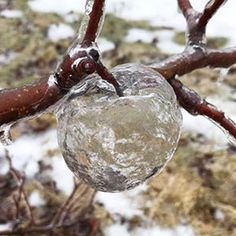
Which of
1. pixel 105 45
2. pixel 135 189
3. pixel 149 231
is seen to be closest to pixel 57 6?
pixel 105 45

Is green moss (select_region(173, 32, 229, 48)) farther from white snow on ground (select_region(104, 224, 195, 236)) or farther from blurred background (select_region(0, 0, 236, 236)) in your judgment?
white snow on ground (select_region(104, 224, 195, 236))

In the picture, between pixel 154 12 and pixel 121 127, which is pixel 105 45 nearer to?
pixel 154 12

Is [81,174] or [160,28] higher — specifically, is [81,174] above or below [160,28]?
above

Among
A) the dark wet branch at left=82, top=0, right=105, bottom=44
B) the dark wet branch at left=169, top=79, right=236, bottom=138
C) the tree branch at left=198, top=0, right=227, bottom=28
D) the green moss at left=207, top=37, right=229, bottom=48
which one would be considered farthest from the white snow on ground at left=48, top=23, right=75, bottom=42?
the dark wet branch at left=82, top=0, right=105, bottom=44

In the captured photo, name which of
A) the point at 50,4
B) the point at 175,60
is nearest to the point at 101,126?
the point at 175,60

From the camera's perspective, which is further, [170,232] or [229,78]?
[229,78]

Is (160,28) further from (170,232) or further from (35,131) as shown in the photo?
(170,232)
